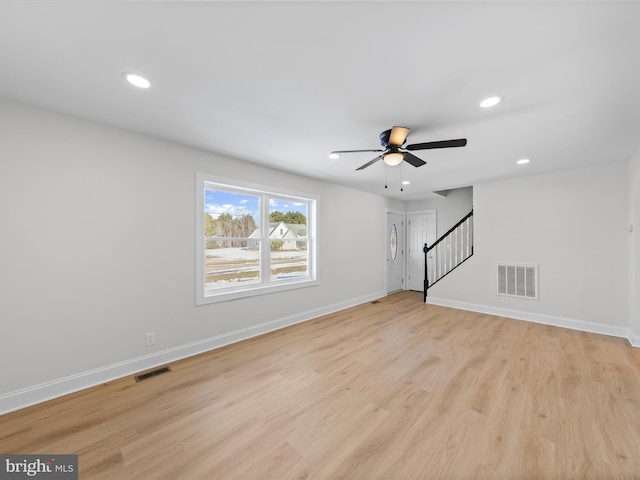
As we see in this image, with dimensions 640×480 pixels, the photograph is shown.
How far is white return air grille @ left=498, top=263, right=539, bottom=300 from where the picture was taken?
4.39 meters

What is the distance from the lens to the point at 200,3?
1217mm

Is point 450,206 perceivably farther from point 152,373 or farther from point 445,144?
point 152,373

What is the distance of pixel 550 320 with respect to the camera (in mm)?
4199

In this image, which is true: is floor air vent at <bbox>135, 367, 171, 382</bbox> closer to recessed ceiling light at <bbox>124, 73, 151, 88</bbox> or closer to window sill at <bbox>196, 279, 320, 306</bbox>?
window sill at <bbox>196, 279, 320, 306</bbox>

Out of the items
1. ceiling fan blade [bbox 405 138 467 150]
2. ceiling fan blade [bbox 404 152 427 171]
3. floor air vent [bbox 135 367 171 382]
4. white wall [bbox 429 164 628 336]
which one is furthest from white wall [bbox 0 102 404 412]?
white wall [bbox 429 164 628 336]

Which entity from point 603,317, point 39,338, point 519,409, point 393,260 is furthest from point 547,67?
point 393,260

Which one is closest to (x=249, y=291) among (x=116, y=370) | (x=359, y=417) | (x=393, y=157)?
(x=116, y=370)

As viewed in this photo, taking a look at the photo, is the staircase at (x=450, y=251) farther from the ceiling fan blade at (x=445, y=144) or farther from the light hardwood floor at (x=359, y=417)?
the ceiling fan blade at (x=445, y=144)

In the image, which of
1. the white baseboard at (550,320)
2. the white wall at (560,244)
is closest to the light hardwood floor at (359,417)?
the white baseboard at (550,320)

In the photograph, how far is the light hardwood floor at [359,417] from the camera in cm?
154

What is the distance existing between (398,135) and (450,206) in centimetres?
468

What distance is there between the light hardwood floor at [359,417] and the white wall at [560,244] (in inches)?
34.4

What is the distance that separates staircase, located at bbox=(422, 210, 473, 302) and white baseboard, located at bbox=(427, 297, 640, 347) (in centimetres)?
67

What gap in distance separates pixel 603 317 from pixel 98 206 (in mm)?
6802
